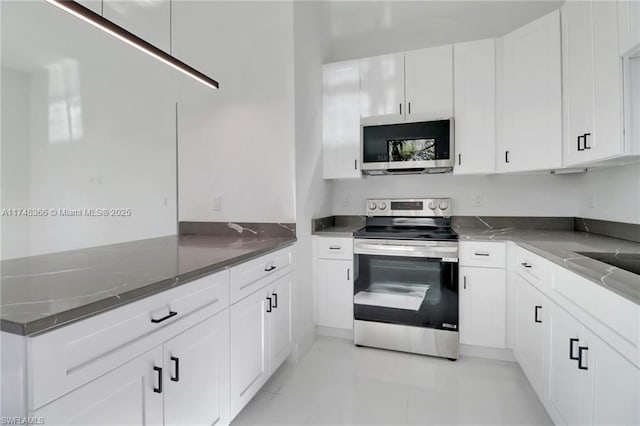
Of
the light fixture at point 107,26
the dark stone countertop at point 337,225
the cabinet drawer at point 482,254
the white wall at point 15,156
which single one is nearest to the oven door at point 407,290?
the cabinet drawer at point 482,254

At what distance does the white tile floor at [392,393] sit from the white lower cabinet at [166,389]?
0.50 metres

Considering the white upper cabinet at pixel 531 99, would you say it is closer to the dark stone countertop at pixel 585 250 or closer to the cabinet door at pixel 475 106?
the cabinet door at pixel 475 106

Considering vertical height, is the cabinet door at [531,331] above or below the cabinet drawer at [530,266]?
below

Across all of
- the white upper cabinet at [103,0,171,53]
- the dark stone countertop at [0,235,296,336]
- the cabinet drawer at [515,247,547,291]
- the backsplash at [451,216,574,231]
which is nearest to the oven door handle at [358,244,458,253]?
the cabinet drawer at [515,247,547,291]

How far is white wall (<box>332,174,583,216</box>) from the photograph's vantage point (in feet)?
8.58

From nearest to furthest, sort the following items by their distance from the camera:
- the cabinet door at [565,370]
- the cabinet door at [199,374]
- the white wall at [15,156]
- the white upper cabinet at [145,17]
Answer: the cabinet door at [199,374] < the cabinet door at [565,370] < the white wall at [15,156] < the white upper cabinet at [145,17]

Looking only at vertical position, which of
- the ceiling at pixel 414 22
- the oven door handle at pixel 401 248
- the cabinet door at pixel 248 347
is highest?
the ceiling at pixel 414 22

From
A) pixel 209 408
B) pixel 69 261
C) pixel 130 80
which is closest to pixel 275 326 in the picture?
pixel 209 408

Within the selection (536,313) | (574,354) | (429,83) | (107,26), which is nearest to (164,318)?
(107,26)

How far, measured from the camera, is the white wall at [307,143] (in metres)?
2.29

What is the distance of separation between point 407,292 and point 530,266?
87 centimetres

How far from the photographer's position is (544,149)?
87.7 inches

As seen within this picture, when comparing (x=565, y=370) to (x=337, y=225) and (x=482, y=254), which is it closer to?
(x=482, y=254)

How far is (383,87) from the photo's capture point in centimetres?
270
